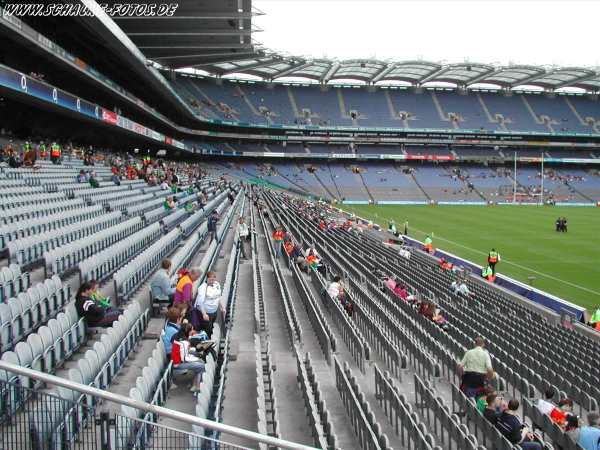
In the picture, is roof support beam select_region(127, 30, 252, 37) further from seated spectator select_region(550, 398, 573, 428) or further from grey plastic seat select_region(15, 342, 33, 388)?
grey plastic seat select_region(15, 342, 33, 388)

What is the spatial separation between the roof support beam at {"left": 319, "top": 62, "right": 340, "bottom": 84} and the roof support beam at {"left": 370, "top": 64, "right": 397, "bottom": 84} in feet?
17.3

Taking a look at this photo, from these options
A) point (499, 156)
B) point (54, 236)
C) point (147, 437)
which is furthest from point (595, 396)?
point (499, 156)

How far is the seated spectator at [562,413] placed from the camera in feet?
22.4

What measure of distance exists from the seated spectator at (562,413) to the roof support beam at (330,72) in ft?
201

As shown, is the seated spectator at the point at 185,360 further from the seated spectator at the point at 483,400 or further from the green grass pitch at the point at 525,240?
the green grass pitch at the point at 525,240

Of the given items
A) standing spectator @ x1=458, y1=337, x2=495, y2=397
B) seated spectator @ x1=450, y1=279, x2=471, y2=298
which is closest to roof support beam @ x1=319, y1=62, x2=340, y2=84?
seated spectator @ x1=450, y1=279, x2=471, y2=298

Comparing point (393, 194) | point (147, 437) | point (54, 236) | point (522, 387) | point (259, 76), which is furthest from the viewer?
point (259, 76)

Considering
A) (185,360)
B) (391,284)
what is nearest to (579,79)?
(391,284)

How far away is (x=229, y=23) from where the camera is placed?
116 ft

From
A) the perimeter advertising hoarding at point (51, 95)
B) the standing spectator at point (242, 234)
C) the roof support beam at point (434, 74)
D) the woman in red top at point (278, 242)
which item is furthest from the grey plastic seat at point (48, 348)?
the roof support beam at point (434, 74)

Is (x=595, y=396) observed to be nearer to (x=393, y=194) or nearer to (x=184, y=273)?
(x=184, y=273)

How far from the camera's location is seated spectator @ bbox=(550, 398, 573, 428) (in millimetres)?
6828

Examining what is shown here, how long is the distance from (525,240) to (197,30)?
23.0 m

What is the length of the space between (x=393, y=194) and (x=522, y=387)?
57938 millimetres
